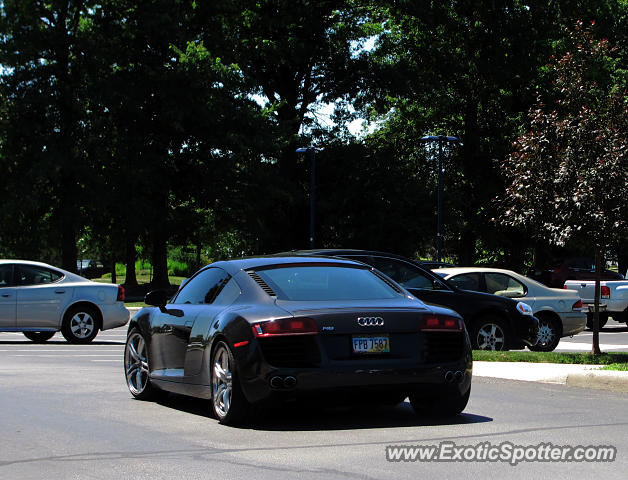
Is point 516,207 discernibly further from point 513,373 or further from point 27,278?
point 27,278

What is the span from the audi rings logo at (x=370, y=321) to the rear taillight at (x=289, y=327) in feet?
1.26

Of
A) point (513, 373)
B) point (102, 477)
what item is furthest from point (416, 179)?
point (102, 477)

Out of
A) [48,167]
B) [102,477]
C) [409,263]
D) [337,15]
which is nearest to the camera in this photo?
[102,477]

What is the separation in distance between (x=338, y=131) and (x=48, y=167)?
17.6m

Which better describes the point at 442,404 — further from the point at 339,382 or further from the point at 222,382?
the point at 222,382

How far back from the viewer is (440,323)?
8.39m

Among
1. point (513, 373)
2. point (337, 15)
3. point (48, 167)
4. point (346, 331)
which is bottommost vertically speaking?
point (513, 373)

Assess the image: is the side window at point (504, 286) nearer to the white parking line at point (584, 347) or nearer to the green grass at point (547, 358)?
the white parking line at point (584, 347)

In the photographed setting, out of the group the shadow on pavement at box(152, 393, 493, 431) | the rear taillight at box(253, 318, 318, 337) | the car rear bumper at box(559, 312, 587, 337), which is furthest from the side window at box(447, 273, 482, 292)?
the rear taillight at box(253, 318, 318, 337)

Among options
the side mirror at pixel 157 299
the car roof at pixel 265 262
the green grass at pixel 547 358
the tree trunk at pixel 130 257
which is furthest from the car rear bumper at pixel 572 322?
the tree trunk at pixel 130 257

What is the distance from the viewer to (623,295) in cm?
2631

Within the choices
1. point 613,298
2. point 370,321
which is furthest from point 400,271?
point 613,298

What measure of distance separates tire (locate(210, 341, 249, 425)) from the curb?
16.4 ft

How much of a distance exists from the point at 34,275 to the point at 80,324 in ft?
4.31
